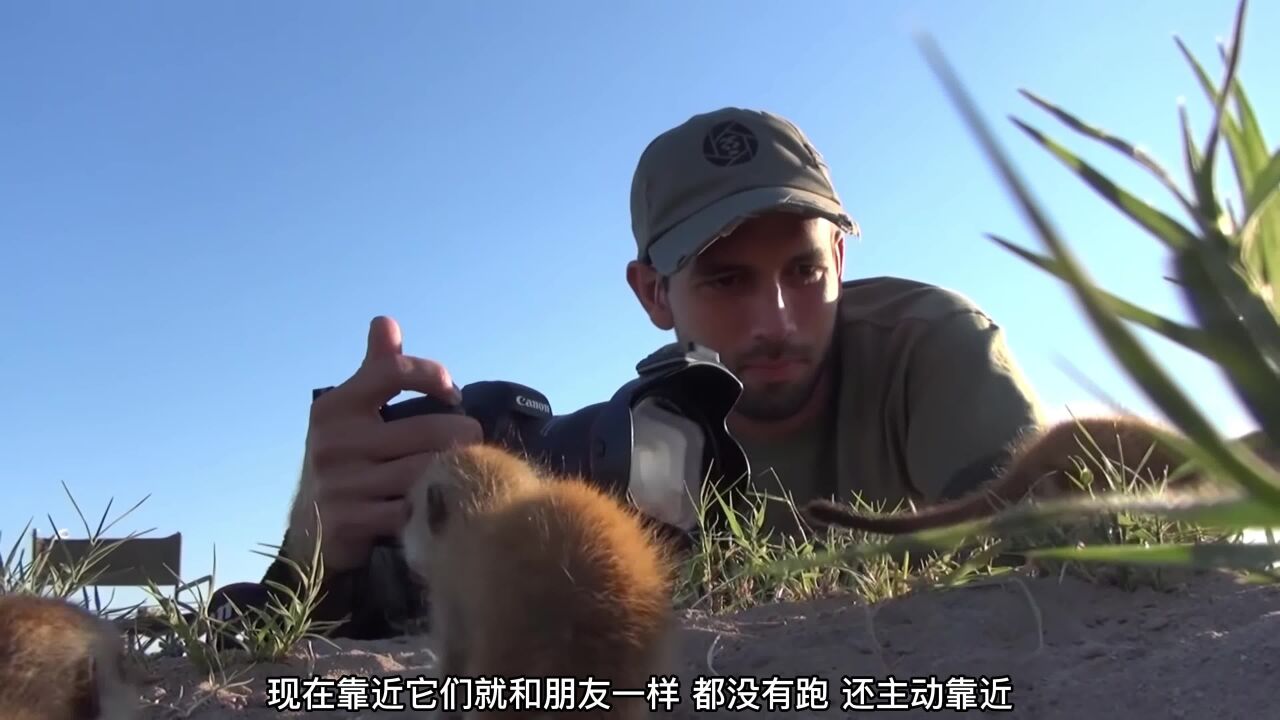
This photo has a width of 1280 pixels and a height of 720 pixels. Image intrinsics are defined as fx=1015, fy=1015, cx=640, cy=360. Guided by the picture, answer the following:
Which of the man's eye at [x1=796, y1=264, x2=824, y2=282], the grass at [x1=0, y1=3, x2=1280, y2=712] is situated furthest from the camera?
the man's eye at [x1=796, y1=264, x2=824, y2=282]

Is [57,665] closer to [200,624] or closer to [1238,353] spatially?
[200,624]

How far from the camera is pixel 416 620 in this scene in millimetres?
1378

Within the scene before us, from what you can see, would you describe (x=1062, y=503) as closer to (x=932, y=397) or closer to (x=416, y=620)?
(x=416, y=620)

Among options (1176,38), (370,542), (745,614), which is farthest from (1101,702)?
(370,542)

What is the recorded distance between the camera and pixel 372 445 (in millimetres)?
1506

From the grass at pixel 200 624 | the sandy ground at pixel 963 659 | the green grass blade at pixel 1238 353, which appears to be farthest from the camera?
the grass at pixel 200 624

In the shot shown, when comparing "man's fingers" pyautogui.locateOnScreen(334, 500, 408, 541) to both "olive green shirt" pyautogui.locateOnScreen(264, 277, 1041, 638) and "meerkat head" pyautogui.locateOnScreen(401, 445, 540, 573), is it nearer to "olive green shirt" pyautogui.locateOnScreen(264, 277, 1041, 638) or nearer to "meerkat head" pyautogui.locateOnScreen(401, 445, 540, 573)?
"meerkat head" pyautogui.locateOnScreen(401, 445, 540, 573)

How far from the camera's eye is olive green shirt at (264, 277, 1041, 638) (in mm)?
2525

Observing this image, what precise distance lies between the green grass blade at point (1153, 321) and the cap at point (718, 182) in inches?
99.0

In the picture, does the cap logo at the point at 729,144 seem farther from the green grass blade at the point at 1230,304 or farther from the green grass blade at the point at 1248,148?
the green grass blade at the point at 1230,304

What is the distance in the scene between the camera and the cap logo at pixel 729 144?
338 cm

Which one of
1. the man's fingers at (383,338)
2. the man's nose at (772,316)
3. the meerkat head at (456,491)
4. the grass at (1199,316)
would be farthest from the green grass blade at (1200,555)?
the man's nose at (772,316)

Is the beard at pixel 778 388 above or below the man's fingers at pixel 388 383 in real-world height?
above

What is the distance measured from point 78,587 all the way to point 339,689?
1.67 feet
